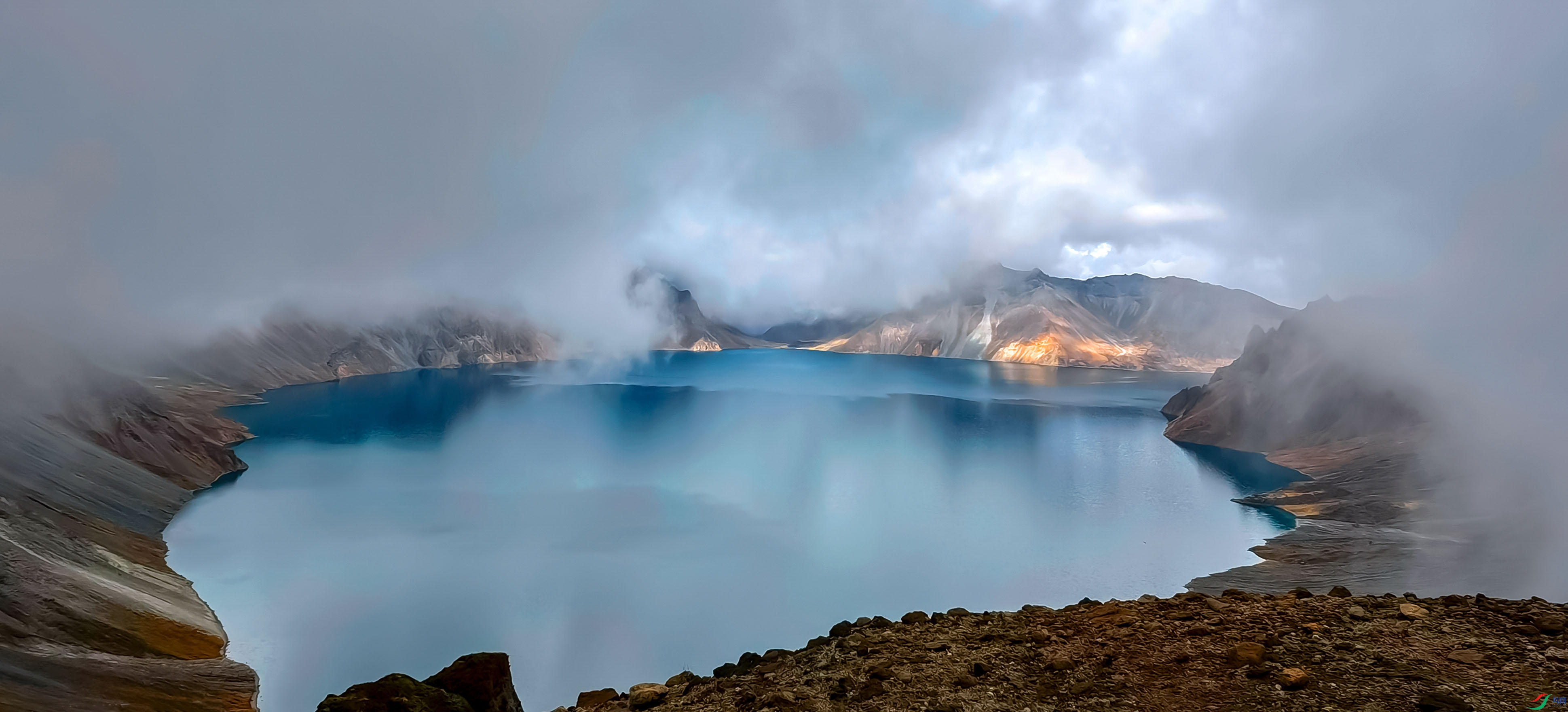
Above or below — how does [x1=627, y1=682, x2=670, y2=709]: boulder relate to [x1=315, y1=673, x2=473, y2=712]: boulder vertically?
below

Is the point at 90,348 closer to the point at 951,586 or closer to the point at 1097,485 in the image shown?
the point at 951,586

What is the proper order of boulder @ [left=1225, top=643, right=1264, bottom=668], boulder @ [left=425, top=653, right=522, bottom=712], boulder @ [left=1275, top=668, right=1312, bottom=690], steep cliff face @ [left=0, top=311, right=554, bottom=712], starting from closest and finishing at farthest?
boulder @ [left=1275, top=668, right=1312, bottom=690] → boulder @ [left=1225, top=643, right=1264, bottom=668] → boulder @ [left=425, top=653, right=522, bottom=712] → steep cliff face @ [left=0, top=311, right=554, bottom=712]

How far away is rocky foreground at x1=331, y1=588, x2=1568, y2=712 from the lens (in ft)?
22.1

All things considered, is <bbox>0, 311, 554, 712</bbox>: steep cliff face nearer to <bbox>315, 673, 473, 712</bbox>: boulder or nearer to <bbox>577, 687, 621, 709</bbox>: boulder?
<bbox>315, 673, 473, 712</bbox>: boulder

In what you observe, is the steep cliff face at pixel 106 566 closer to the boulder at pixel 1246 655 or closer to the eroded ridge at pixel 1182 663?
the eroded ridge at pixel 1182 663

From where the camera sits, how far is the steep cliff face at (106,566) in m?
20.2

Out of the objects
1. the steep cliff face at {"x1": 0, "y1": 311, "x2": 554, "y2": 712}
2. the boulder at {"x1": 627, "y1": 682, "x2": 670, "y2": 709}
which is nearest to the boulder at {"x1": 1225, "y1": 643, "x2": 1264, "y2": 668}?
the boulder at {"x1": 627, "y1": 682, "x2": 670, "y2": 709}

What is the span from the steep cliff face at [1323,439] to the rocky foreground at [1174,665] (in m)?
31.9

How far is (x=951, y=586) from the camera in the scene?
36.2 metres

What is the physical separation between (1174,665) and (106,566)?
1750 inches

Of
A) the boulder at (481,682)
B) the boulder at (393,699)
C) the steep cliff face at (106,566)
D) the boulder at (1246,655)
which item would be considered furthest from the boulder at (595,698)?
the steep cliff face at (106,566)

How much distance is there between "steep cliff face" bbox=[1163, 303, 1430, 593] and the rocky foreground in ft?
105

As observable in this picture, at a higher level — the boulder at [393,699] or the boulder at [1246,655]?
the boulder at [1246,655]

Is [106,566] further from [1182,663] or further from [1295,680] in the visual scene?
[1295,680]
